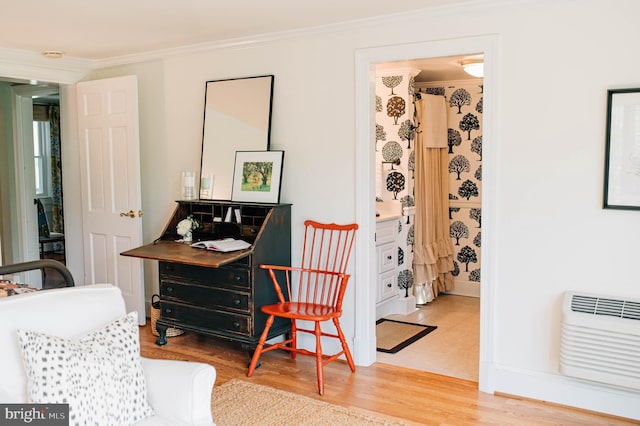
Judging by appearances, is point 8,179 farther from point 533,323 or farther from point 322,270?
point 533,323

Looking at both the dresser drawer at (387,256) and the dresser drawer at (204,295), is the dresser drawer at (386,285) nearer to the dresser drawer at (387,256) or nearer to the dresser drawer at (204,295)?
the dresser drawer at (387,256)

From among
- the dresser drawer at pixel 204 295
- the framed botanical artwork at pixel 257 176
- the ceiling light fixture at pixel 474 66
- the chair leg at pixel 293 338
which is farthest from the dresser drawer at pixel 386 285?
the ceiling light fixture at pixel 474 66

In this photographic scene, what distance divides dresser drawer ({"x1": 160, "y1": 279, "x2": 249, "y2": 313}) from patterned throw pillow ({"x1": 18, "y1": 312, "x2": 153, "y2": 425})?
175 cm

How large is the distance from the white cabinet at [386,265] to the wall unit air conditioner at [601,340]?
2.08 m

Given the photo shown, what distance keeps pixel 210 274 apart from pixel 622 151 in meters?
2.69

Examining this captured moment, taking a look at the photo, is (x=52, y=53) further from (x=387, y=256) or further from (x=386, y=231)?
(x=387, y=256)

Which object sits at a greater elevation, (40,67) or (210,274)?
(40,67)

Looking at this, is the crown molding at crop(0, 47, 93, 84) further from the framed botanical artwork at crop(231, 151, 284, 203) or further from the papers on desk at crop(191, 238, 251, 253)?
the papers on desk at crop(191, 238, 251, 253)

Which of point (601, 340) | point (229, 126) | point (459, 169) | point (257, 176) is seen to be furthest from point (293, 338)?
point (459, 169)

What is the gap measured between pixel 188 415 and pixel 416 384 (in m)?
1.92

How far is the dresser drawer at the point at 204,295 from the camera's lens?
162 inches

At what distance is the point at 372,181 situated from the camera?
4172mm

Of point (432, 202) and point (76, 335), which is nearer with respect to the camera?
point (76, 335)

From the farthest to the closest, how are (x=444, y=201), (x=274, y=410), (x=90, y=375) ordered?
1. (x=444, y=201)
2. (x=274, y=410)
3. (x=90, y=375)
